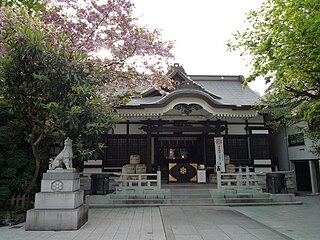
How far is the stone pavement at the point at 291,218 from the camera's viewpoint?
5.70 metres

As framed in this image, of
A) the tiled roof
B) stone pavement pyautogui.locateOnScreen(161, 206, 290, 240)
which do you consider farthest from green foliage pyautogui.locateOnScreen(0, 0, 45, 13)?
the tiled roof

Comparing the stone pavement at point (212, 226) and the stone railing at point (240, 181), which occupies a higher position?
the stone railing at point (240, 181)

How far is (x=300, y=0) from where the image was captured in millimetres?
6570

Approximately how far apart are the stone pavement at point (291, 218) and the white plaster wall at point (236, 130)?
15.6ft

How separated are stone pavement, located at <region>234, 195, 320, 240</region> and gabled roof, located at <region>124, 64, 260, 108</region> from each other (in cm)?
507

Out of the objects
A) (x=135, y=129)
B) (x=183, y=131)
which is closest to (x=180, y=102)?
(x=183, y=131)

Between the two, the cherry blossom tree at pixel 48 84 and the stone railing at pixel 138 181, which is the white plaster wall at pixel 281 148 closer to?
the stone railing at pixel 138 181

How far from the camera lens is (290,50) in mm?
7082

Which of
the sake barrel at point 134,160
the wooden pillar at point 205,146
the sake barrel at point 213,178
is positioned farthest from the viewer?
the wooden pillar at point 205,146

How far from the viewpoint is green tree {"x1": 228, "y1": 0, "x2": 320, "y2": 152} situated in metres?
6.54

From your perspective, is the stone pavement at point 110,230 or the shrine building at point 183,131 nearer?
the stone pavement at point 110,230

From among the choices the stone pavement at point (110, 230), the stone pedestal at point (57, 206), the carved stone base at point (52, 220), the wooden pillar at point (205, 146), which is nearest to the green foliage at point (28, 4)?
the stone pedestal at point (57, 206)

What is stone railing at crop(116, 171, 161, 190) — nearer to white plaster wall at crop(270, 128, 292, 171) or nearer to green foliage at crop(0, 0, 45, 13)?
green foliage at crop(0, 0, 45, 13)

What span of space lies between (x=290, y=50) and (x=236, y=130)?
22.5ft
